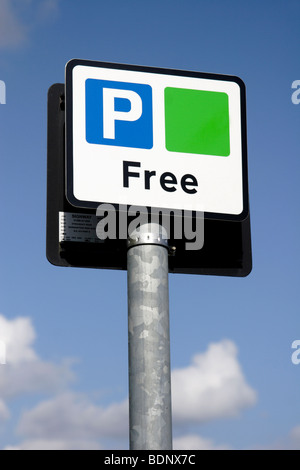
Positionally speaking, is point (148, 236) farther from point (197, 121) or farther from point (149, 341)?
point (197, 121)

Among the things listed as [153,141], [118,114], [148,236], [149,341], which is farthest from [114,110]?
[149,341]

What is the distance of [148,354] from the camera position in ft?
9.25

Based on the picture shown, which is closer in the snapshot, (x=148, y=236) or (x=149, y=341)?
(x=149, y=341)

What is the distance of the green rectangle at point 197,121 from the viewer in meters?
3.33

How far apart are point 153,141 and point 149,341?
961 millimetres

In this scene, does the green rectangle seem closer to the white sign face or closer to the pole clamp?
the white sign face

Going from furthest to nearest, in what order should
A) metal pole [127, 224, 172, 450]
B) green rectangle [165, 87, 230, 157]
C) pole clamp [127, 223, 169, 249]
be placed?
green rectangle [165, 87, 230, 157] < pole clamp [127, 223, 169, 249] < metal pole [127, 224, 172, 450]

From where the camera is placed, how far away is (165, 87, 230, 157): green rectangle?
3326 mm

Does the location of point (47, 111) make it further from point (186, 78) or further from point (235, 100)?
point (235, 100)

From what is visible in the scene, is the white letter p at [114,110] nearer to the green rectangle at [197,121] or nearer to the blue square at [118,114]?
the blue square at [118,114]

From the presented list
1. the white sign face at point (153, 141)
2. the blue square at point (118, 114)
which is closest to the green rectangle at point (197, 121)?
the white sign face at point (153, 141)

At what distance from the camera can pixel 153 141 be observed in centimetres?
327

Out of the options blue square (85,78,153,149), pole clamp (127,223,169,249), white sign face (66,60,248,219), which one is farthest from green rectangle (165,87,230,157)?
pole clamp (127,223,169,249)

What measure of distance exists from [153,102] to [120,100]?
0.52 ft
